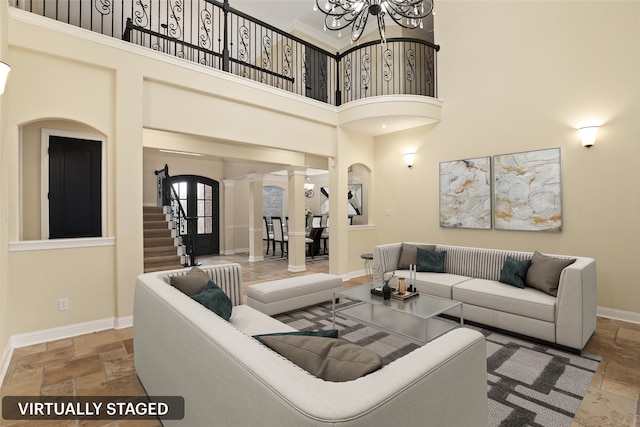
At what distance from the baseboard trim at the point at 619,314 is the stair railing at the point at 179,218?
6.53 m

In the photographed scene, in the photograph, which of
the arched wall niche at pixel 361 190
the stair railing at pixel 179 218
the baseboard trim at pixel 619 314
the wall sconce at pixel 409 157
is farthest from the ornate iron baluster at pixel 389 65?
the baseboard trim at pixel 619 314

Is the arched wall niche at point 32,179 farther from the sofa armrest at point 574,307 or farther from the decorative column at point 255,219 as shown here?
Result: the sofa armrest at point 574,307

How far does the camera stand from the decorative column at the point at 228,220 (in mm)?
9904

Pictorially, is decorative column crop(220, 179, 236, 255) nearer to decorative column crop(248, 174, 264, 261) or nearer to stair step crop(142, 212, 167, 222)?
decorative column crop(248, 174, 264, 261)

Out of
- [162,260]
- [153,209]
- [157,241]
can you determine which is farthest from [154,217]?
[162,260]

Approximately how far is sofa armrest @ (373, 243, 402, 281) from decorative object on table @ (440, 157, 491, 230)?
1321 millimetres

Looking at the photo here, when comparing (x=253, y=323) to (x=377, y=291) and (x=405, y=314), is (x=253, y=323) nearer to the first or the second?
(x=377, y=291)

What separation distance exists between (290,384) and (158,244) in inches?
257

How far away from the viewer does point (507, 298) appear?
3258mm

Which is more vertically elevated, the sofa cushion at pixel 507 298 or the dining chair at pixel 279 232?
the dining chair at pixel 279 232

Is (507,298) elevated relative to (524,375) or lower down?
elevated

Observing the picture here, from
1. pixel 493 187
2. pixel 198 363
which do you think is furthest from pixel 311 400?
pixel 493 187

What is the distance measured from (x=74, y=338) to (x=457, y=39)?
6759 millimetres

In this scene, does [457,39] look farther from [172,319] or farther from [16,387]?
[16,387]
